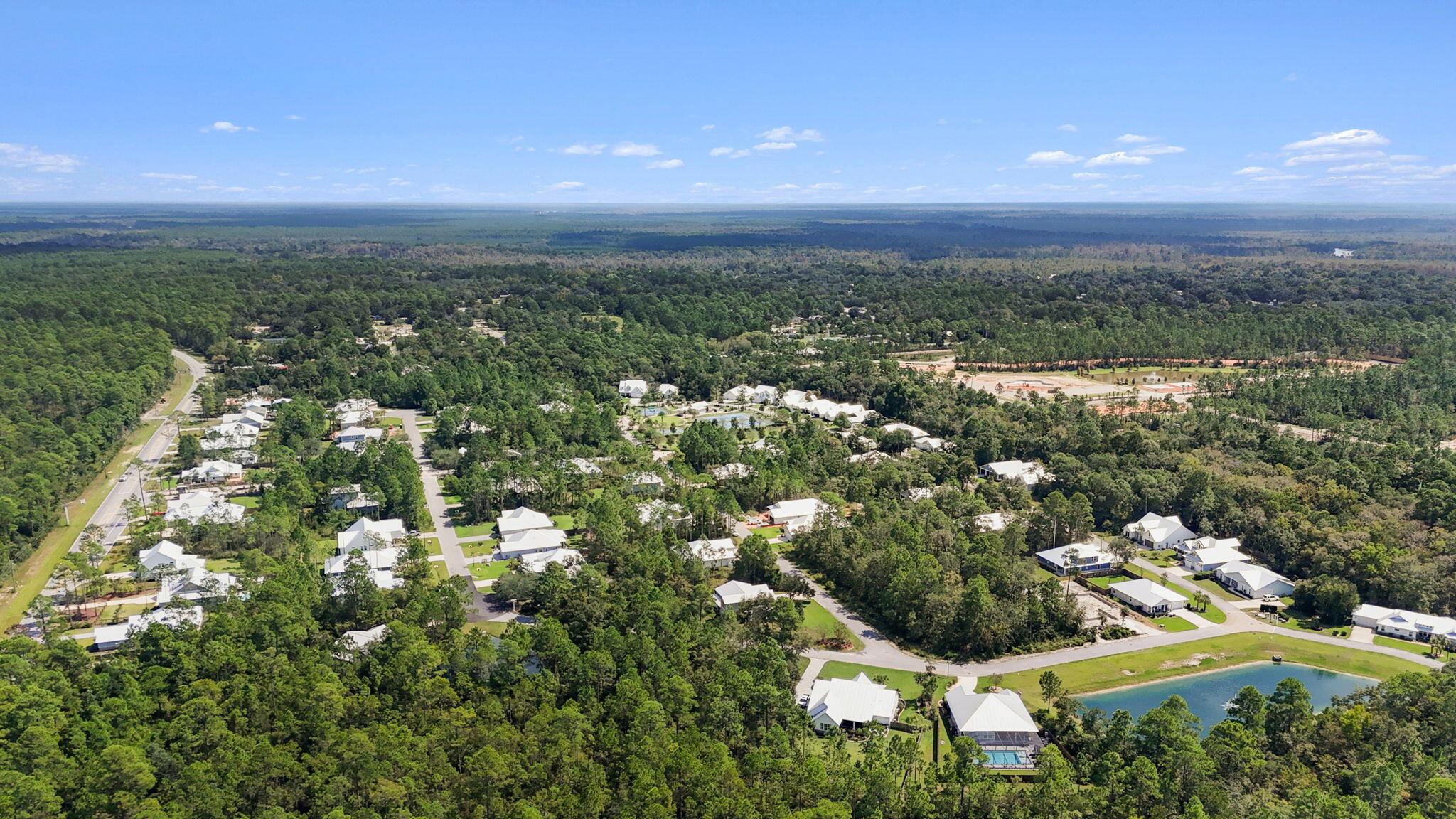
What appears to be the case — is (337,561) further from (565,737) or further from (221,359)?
(221,359)

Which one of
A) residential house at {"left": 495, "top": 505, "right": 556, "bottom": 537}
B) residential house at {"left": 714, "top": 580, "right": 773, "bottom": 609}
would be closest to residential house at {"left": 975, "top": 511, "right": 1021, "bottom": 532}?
residential house at {"left": 714, "top": 580, "right": 773, "bottom": 609}

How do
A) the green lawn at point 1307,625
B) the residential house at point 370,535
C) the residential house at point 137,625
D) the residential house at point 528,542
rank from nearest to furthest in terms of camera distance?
the residential house at point 137,625 < the green lawn at point 1307,625 < the residential house at point 370,535 < the residential house at point 528,542

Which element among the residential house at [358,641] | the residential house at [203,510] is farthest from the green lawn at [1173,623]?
the residential house at [203,510]

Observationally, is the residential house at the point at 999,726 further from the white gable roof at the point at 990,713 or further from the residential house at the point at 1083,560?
the residential house at the point at 1083,560

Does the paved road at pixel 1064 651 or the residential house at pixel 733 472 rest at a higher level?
the residential house at pixel 733 472

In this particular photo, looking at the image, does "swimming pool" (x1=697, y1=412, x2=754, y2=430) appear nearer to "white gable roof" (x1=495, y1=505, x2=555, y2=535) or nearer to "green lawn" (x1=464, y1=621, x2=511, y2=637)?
"white gable roof" (x1=495, y1=505, x2=555, y2=535)

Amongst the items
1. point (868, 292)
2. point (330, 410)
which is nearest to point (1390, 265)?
point (868, 292)

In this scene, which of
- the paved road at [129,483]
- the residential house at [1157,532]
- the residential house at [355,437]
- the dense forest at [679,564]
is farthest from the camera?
the residential house at [355,437]
